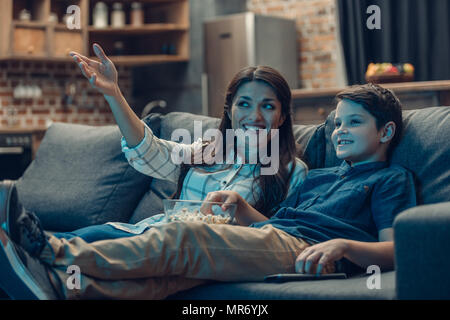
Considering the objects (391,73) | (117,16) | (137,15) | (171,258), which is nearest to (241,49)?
(137,15)

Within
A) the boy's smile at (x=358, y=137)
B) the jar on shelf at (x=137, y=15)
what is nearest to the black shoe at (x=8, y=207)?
the boy's smile at (x=358, y=137)

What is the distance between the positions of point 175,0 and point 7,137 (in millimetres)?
1855

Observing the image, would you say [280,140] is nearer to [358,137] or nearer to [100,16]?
[358,137]

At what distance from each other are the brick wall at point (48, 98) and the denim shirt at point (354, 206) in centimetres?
390

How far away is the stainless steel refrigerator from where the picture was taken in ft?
16.7

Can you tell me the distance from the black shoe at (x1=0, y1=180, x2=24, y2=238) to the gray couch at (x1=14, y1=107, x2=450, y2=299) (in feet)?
1.43

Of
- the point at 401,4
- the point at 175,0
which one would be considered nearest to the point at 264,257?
the point at 401,4

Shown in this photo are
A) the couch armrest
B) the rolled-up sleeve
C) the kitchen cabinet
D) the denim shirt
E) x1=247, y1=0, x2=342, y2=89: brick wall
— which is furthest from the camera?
x1=247, y1=0, x2=342, y2=89: brick wall

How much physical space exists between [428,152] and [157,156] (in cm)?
84

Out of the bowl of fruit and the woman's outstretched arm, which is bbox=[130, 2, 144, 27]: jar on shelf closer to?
the bowl of fruit

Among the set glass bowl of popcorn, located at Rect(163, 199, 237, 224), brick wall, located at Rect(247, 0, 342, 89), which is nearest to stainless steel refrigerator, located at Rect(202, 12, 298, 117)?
brick wall, located at Rect(247, 0, 342, 89)

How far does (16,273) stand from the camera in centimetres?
130

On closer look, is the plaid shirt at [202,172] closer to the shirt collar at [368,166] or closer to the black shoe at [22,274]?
the shirt collar at [368,166]
